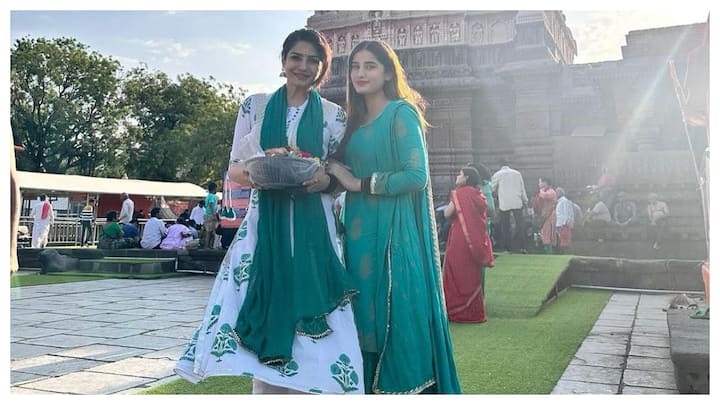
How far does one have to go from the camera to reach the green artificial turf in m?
3.07

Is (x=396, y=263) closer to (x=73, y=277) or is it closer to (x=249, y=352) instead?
(x=249, y=352)

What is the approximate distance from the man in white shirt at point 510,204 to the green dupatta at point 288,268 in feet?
23.4

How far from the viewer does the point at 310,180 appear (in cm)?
224

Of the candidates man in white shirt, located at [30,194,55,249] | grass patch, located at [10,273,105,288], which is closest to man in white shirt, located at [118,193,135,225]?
man in white shirt, located at [30,194,55,249]

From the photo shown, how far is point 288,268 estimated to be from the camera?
7.47ft

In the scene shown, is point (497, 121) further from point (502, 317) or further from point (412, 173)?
point (412, 173)

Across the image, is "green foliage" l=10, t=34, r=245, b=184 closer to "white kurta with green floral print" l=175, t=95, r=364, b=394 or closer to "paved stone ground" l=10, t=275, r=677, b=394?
"paved stone ground" l=10, t=275, r=677, b=394

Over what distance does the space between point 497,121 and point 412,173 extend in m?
12.7

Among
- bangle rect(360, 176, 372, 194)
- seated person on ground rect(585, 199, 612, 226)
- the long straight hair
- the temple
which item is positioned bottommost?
seated person on ground rect(585, 199, 612, 226)

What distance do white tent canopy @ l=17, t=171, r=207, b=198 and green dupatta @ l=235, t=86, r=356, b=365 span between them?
17.8 feet

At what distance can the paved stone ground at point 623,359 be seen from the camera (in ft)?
9.98

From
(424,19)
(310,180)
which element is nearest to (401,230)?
(310,180)

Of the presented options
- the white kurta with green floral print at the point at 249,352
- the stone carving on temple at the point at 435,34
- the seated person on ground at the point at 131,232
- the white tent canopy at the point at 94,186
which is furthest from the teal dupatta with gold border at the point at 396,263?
the stone carving on temple at the point at 435,34

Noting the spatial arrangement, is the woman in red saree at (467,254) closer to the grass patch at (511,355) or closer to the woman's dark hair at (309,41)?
the grass patch at (511,355)
